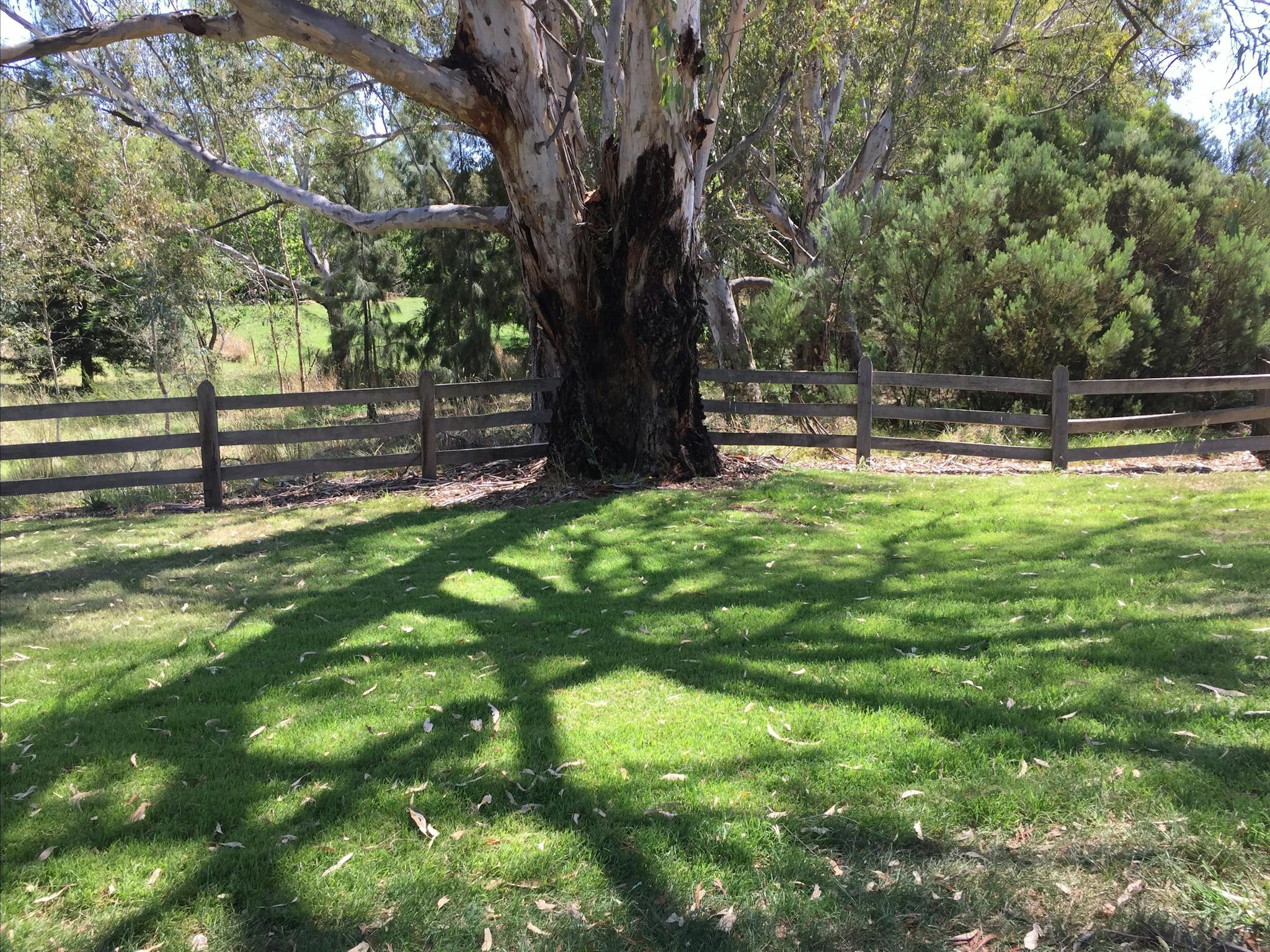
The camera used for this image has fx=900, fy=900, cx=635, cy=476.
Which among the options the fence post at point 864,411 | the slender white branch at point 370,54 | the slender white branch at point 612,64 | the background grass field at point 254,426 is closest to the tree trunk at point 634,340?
the slender white branch at point 612,64

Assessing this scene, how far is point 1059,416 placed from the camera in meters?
11.9

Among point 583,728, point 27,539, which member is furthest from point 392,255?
point 583,728

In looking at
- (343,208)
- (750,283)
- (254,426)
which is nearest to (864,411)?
(343,208)

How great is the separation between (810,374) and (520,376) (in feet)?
50.2

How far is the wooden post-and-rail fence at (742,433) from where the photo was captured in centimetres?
1024

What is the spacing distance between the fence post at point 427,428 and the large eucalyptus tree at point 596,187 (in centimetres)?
154

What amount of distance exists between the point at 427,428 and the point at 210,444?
2475 mm

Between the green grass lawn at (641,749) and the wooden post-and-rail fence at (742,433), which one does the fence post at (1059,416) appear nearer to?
the wooden post-and-rail fence at (742,433)

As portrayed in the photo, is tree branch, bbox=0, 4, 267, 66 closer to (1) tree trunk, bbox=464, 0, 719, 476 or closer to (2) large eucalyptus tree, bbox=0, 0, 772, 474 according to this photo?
(2) large eucalyptus tree, bbox=0, 0, 772, 474

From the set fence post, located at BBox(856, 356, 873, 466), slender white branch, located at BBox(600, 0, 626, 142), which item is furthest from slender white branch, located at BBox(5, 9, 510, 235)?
fence post, located at BBox(856, 356, 873, 466)

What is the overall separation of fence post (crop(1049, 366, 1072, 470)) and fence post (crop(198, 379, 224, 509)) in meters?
10.4

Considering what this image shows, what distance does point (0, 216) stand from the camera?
16203 millimetres

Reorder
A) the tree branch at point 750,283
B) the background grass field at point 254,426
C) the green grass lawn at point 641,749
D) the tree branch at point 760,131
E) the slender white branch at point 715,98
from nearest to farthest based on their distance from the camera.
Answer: the green grass lawn at point 641,749
the slender white branch at point 715,98
the background grass field at point 254,426
the tree branch at point 760,131
the tree branch at point 750,283

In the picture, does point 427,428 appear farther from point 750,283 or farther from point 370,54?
point 750,283
